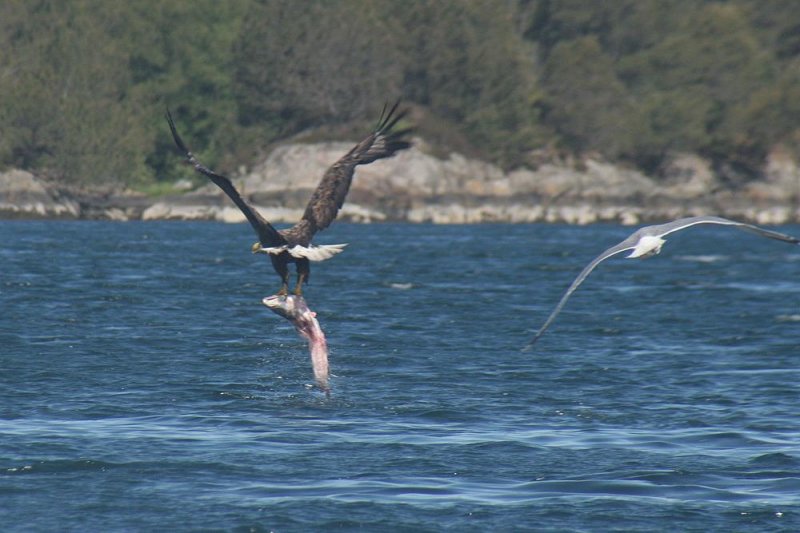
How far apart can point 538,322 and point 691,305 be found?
17.9ft

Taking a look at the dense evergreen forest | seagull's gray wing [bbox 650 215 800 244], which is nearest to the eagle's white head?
seagull's gray wing [bbox 650 215 800 244]

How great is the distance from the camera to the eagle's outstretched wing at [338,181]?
50.0 feet

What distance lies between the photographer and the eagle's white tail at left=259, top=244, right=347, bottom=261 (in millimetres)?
14094

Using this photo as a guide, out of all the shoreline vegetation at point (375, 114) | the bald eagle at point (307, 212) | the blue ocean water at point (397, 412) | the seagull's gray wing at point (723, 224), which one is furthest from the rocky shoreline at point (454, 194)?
the seagull's gray wing at point (723, 224)

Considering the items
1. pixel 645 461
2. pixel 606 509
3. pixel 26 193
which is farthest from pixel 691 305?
pixel 26 193

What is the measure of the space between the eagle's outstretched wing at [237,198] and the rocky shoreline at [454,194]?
185 feet

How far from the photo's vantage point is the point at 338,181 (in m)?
16.2

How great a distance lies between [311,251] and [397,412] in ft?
6.42

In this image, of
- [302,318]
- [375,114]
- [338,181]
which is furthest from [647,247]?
[375,114]

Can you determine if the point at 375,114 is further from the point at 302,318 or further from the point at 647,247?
the point at 647,247

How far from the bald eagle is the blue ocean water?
4.86ft

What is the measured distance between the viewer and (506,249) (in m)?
47.7

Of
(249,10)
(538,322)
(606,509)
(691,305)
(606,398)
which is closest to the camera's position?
(606,509)

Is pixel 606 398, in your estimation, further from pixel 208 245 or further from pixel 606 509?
pixel 208 245
